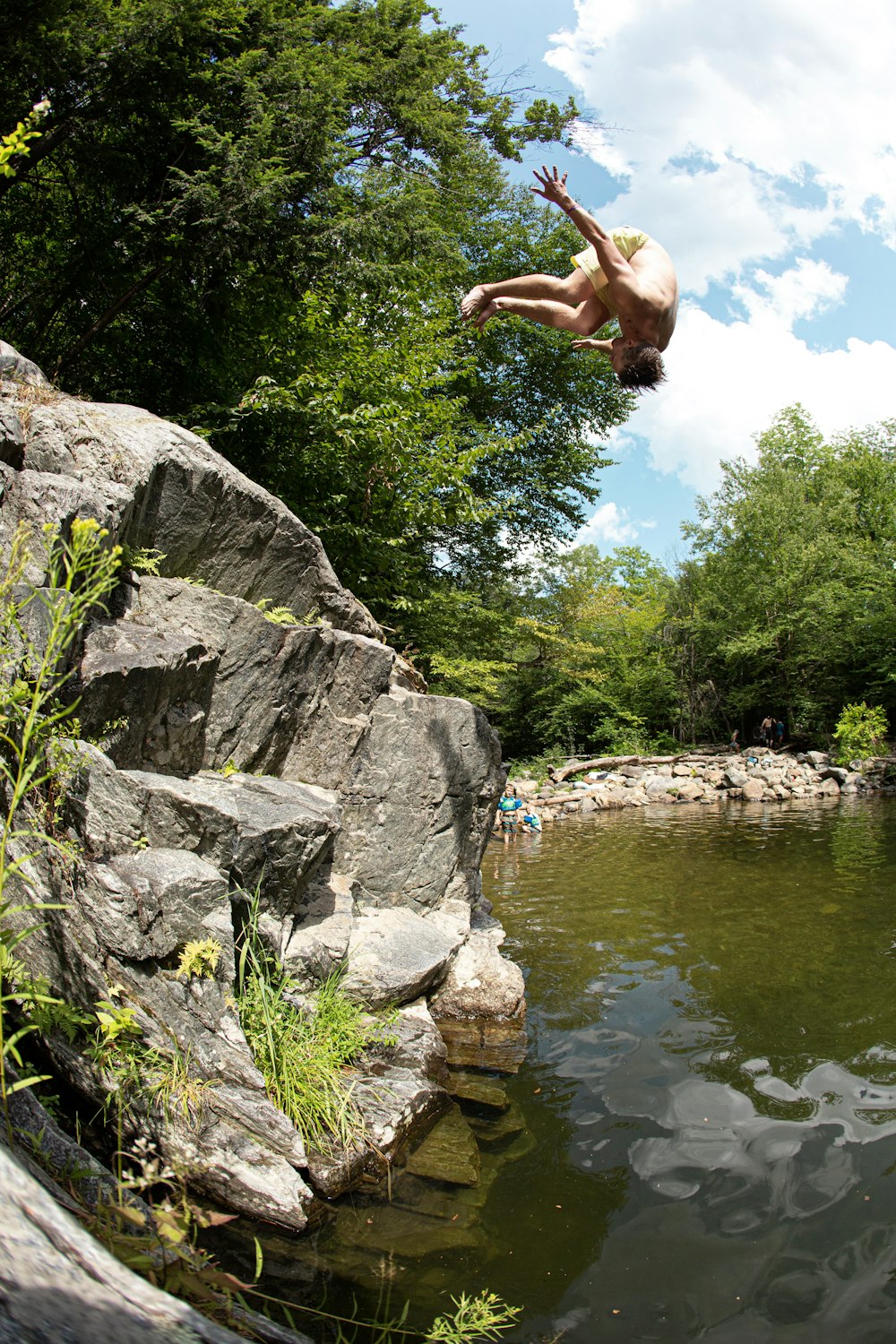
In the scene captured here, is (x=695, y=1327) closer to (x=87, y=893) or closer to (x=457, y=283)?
(x=87, y=893)

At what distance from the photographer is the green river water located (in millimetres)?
3559

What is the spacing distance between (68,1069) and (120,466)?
377 centimetres

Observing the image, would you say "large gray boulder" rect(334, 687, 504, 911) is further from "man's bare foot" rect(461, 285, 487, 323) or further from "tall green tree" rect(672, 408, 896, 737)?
"tall green tree" rect(672, 408, 896, 737)

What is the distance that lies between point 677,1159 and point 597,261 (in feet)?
17.3

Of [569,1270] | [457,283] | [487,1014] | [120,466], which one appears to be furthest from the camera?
[457,283]

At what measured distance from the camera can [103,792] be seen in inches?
166

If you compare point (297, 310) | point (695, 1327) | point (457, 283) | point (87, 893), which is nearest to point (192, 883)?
point (87, 893)

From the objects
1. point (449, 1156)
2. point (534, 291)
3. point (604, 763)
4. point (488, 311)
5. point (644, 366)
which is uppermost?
point (534, 291)

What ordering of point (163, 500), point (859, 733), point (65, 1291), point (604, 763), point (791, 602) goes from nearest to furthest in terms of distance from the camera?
point (65, 1291) → point (163, 500) → point (604, 763) → point (859, 733) → point (791, 602)

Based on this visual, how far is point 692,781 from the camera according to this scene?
23.6 meters

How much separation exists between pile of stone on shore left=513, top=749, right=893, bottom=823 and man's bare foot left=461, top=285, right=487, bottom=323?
14913mm

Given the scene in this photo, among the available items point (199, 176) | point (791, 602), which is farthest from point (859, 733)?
point (199, 176)

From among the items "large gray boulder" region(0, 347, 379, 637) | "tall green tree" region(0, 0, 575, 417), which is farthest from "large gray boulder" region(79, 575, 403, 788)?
"tall green tree" region(0, 0, 575, 417)

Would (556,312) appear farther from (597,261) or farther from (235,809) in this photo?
(235,809)
